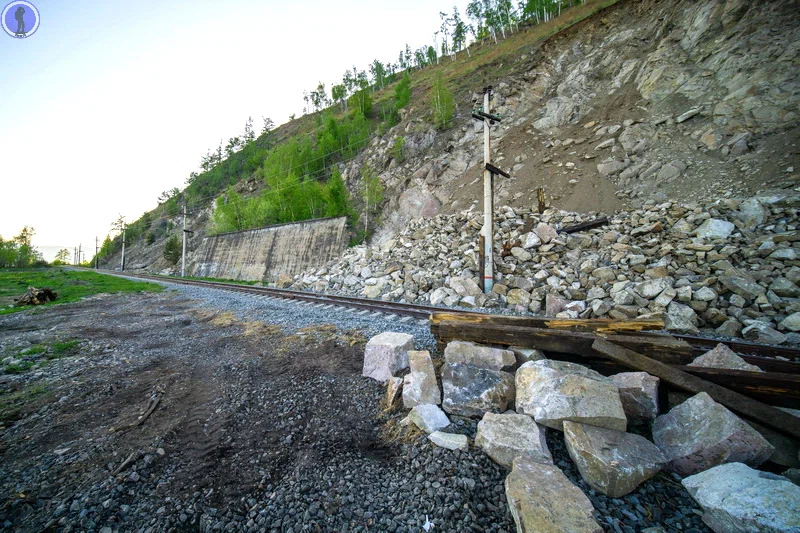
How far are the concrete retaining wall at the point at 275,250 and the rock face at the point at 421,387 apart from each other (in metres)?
18.2

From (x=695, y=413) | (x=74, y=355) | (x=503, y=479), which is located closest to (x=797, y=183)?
(x=695, y=413)

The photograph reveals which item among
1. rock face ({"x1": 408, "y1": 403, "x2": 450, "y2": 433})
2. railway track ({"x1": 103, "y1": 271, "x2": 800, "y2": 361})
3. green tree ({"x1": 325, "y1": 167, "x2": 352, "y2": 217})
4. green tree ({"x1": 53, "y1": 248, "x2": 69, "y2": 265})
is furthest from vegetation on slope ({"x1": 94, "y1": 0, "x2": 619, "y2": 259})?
green tree ({"x1": 53, "y1": 248, "x2": 69, "y2": 265})

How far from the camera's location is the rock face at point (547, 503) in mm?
1640

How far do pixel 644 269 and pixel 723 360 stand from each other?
587cm

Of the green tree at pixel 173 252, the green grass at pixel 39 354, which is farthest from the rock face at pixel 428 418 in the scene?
the green tree at pixel 173 252

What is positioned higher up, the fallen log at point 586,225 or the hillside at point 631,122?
the hillside at point 631,122

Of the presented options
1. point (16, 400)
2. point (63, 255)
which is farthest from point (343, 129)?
point (63, 255)

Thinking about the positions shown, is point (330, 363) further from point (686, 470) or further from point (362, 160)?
point (362, 160)

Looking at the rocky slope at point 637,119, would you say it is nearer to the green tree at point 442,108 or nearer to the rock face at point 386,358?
the green tree at point 442,108

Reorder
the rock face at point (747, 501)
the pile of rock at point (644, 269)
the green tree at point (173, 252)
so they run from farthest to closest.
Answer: the green tree at point (173, 252) → the pile of rock at point (644, 269) → the rock face at point (747, 501)

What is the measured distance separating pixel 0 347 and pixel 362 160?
106 ft

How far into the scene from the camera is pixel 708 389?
2.64 metres

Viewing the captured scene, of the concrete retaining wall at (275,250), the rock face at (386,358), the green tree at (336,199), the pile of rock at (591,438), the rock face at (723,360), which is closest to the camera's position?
the pile of rock at (591,438)

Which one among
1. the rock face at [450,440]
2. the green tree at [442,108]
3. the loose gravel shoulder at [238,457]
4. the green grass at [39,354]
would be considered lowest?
the loose gravel shoulder at [238,457]
